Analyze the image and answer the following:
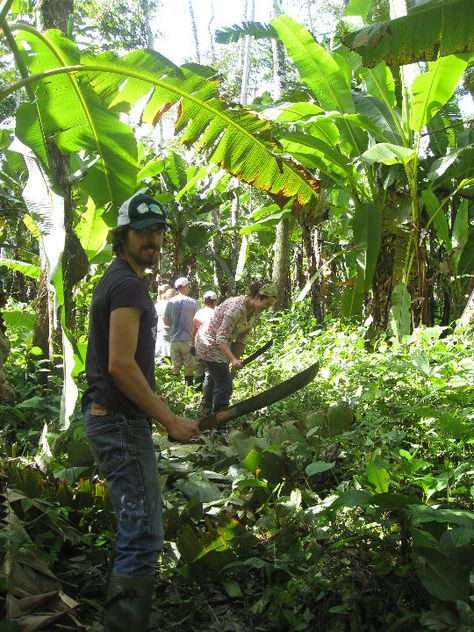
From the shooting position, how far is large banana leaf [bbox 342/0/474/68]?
4145mm

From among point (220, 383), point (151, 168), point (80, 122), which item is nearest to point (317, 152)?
point (220, 383)

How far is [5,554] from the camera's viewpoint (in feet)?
9.38

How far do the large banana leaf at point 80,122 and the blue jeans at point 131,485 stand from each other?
2.18 m

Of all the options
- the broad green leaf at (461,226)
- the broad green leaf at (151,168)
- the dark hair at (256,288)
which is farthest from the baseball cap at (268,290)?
the broad green leaf at (151,168)

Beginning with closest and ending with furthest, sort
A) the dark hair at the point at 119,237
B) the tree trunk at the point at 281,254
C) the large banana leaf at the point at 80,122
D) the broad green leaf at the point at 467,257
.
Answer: the dark hair at the point at 119,237
the large banana leaf at the point at 80,122
the broad green leaf at the point at 467,257
the tree trunk at the point at 281,254

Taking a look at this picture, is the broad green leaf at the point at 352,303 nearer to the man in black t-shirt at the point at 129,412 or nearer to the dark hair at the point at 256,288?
the dark hair at the point at 256,288

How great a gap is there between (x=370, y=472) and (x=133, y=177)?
2759 mm

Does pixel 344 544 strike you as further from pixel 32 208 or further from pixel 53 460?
pixel 32 208

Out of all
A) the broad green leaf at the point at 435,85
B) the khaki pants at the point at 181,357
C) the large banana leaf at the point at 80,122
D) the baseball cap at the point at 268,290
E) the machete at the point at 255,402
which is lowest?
the khaki pants at the point at 181,357

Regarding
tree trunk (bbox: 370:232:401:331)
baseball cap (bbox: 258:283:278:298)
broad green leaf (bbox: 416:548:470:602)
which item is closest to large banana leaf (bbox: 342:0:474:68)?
baseball cap (bbox: 258:283:278:298)

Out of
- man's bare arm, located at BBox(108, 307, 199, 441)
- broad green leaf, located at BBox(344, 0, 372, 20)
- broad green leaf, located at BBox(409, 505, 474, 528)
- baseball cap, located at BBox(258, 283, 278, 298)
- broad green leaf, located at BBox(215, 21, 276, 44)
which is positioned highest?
broad green leaf, located at BBox(344, 0, 372, 20)

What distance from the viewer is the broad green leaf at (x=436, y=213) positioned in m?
6.66

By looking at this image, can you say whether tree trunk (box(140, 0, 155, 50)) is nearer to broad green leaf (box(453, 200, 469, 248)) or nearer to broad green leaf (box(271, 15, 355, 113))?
broad green leaf (box(271, 15, 355, 113))

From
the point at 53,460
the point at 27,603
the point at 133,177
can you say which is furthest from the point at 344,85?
the point at 27,603
